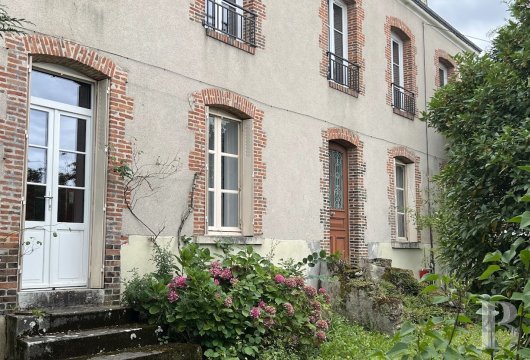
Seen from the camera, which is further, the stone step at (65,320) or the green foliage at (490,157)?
the stone step at (65,320)

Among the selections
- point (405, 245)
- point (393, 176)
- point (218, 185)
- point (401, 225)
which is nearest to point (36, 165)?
point (218, 185)

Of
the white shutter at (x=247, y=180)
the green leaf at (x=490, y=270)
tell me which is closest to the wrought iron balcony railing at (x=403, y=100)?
the white shutter at (x=247, y=180)

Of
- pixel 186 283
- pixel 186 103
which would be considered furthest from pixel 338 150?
pixel 186 283

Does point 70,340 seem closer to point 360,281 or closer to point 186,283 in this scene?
point 186,283

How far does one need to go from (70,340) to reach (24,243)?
129 cm

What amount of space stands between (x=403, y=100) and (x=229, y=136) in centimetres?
676

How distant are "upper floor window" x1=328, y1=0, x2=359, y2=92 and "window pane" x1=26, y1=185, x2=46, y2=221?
6.80m

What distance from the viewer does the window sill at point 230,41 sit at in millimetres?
8930

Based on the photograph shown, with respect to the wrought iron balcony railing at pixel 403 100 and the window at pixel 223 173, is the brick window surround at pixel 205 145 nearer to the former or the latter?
the window at pixel 223 173

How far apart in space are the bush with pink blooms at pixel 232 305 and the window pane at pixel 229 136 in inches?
89.2

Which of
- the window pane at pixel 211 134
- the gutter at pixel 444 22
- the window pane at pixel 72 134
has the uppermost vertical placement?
the gutter at pixel 444 22

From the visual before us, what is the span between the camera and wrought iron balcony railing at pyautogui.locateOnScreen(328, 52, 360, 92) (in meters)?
11.9

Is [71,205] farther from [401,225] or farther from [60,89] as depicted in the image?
[401,225]

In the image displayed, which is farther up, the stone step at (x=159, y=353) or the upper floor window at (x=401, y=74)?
the upper floor window at (x=401, y=74)
